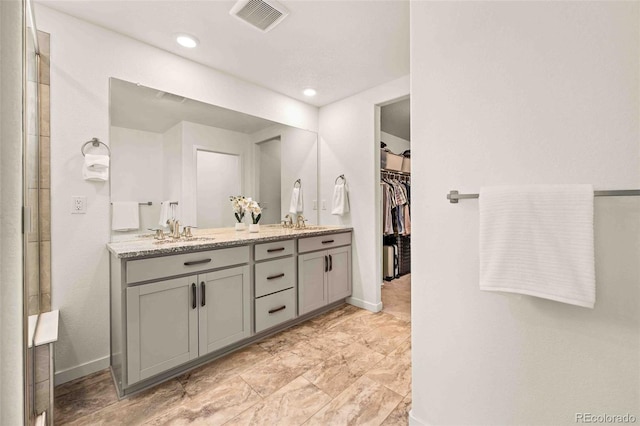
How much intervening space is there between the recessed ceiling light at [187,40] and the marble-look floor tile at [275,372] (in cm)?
247

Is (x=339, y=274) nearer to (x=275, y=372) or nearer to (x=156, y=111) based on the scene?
(x=275, y=372)

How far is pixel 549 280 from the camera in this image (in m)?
0.89

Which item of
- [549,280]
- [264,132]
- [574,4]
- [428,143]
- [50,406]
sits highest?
[264,132]

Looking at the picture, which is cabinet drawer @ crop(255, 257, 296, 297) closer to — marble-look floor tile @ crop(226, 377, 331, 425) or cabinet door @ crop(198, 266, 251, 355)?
cabinet door @ crop(198, 266, 251, 355)

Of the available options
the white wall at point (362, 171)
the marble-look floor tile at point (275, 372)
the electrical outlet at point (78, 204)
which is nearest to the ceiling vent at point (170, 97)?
the electrical outlet at point (78, 204)

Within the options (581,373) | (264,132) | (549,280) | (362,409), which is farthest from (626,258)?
(264,132)

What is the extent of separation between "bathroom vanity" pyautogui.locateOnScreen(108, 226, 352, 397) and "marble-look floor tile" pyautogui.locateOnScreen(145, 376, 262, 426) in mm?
275

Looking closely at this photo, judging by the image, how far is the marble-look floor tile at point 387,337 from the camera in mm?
2166

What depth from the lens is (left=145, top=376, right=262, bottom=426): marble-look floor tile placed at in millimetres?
1422

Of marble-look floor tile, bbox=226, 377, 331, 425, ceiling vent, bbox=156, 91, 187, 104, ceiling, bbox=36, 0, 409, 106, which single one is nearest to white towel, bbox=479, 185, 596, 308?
marble-look floor tile, bbox=226, 377, 331, 425

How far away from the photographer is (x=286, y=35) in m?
2.03

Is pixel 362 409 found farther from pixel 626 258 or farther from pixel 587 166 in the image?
pixel 587 166

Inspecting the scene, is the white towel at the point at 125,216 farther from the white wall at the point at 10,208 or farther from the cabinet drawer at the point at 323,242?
the white wall at the point at 10,208

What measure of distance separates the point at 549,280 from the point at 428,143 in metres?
0.71
